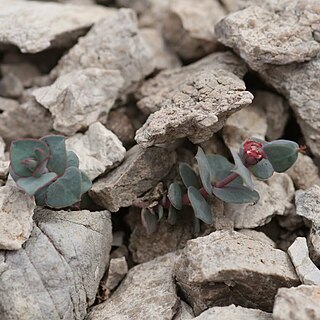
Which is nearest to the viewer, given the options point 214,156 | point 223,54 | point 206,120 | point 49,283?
point 49,283

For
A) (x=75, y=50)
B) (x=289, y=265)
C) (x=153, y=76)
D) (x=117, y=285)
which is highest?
(x=75, y=50)

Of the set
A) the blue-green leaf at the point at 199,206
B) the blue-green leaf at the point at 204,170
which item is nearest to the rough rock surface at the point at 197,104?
the blue-green leaf at the point at 204,170

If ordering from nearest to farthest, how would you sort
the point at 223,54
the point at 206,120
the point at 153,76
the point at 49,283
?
the point at 49,283 < the point at 206,120 < the point at 223,54 < the point at 153,76

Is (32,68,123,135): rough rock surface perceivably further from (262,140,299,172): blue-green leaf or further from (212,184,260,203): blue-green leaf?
(262,140,299,172): blue-green leaf

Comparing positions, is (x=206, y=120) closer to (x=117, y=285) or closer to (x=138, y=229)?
(x=138, y=229)

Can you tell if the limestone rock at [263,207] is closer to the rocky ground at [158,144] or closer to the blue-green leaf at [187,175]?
the rocky ground at [158,144]

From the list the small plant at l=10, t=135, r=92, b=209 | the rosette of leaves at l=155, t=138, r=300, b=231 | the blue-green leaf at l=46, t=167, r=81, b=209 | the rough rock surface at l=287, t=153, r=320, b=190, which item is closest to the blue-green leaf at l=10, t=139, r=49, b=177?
the small plant at l=10, t=135, r=92, b=209

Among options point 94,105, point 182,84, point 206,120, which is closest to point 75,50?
point 94,105

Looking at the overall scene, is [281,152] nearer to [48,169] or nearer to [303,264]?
[303,264]
